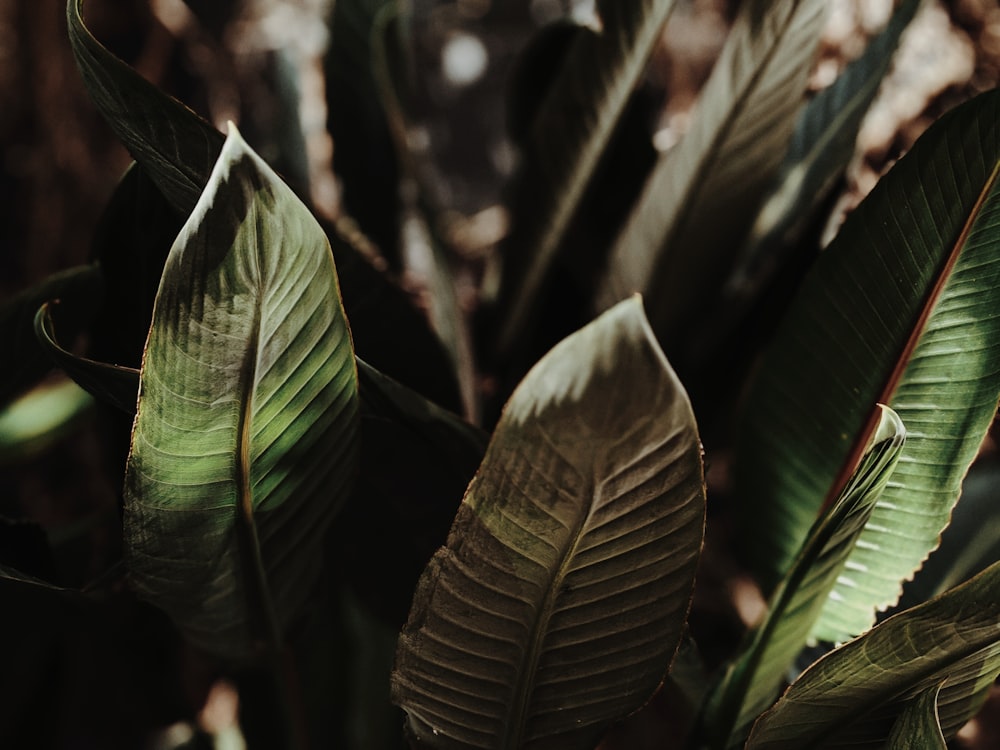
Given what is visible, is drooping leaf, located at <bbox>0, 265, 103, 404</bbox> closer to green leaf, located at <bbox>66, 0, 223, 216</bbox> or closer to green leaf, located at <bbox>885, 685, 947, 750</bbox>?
green leaf, located at <bbox>66, 0, 223, 216</bbox>

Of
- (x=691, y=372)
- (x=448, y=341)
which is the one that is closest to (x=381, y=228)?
(x=448, y=341)

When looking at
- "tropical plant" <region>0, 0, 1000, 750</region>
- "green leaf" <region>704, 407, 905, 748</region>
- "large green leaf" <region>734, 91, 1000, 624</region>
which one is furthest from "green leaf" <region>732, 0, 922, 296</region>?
"green leaf" <region>704, 407, 905, 748</region>

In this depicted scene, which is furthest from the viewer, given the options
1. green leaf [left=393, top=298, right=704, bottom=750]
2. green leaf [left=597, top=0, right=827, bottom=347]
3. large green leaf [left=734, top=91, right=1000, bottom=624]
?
green leaf [left=597, top=0, right=827, bottom=347]

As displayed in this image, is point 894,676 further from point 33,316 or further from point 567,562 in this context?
point 33,316

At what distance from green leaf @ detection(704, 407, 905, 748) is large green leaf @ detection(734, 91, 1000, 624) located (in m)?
0.05

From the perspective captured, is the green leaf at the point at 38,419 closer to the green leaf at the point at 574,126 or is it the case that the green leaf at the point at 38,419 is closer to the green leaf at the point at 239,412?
the green leaf at the point at 239,412

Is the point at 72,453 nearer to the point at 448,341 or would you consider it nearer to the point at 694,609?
the point at 448,341

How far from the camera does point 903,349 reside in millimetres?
449

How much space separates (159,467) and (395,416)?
13cm

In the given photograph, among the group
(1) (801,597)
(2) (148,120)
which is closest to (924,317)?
(1) (801,597)

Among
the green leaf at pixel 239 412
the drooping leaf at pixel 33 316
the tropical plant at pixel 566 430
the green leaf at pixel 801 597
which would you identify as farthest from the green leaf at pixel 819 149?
the drooping leaf at pixel 33 316

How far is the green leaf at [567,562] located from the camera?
0.30 meters

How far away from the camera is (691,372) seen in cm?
73

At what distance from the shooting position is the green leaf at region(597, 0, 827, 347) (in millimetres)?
557
